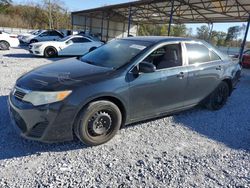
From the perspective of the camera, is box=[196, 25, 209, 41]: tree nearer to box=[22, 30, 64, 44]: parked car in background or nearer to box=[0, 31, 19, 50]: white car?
box=[22, 30, 64, 44]: parked car in background

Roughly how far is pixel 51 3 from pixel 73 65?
1761 inches

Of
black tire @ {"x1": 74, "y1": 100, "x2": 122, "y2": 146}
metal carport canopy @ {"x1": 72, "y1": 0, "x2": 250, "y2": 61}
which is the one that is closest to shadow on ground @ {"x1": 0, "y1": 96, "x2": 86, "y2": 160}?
black tire @ {"x1": 74, "y1": 100, "x2": 122, "y2": 146}

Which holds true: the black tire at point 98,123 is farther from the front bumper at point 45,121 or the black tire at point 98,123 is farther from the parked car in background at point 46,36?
the parked car in background at point 46,36

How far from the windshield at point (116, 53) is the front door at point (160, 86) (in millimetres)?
283

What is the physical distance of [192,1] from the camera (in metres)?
17.2

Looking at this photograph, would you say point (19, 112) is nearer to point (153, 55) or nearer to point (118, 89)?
point (118, 89)

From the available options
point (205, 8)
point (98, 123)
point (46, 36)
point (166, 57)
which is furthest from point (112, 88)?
point (46, 36)

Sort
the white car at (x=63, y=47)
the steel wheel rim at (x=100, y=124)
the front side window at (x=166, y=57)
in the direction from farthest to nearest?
the white car at (x=63, y=47)
the front side window at (x=166, y=57)
the steel wheel rim at (x=100, y=124)

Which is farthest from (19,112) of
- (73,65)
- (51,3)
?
(51,3)

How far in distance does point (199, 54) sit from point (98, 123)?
2481 millimetres

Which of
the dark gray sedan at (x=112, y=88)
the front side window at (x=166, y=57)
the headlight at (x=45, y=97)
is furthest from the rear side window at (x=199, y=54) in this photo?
the headlight at (x=45, y=97)

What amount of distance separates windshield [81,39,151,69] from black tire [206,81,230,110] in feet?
6.72

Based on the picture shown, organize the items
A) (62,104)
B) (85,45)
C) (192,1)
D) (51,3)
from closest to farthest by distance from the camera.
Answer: (62,104)
(85,45)
(192,1)
(51,3)

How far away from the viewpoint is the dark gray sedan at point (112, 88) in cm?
299
